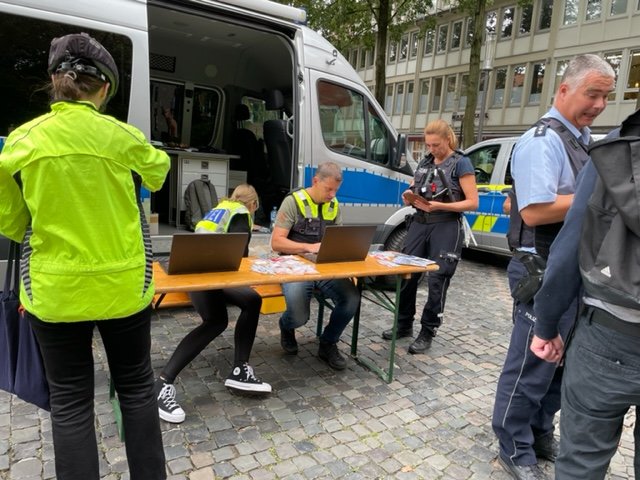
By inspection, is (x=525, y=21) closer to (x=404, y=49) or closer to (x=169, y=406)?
(x=404, y=49)

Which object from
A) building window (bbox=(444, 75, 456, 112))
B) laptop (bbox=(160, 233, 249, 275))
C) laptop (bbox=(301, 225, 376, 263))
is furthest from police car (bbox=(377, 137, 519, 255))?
building window (bbox=(444, 75, 456, 112))

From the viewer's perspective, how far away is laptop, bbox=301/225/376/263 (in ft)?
10.0

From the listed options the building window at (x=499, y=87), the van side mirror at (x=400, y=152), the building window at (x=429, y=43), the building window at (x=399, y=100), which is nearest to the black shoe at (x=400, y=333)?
the van side mirror at (x=400, y=152)

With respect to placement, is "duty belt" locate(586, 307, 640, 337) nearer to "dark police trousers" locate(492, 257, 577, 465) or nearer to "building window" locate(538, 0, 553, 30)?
"dark police trousers" locate(492, 257, 577, 465)

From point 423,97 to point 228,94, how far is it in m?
23.0

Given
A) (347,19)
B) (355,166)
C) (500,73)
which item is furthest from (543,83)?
(355,166)

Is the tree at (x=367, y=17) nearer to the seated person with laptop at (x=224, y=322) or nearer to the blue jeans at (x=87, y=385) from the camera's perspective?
the seated person with laptop at (x=224, y=322)

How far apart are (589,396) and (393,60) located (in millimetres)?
31499

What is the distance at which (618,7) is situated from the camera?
18.8 metres

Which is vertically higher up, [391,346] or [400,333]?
[391,346]

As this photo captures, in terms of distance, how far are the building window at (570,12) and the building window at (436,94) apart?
24.0ft

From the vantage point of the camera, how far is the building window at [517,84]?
74.1ft

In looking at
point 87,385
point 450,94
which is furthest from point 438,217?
point 450,94

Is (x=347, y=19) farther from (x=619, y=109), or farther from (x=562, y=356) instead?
(x=562, y=356)
